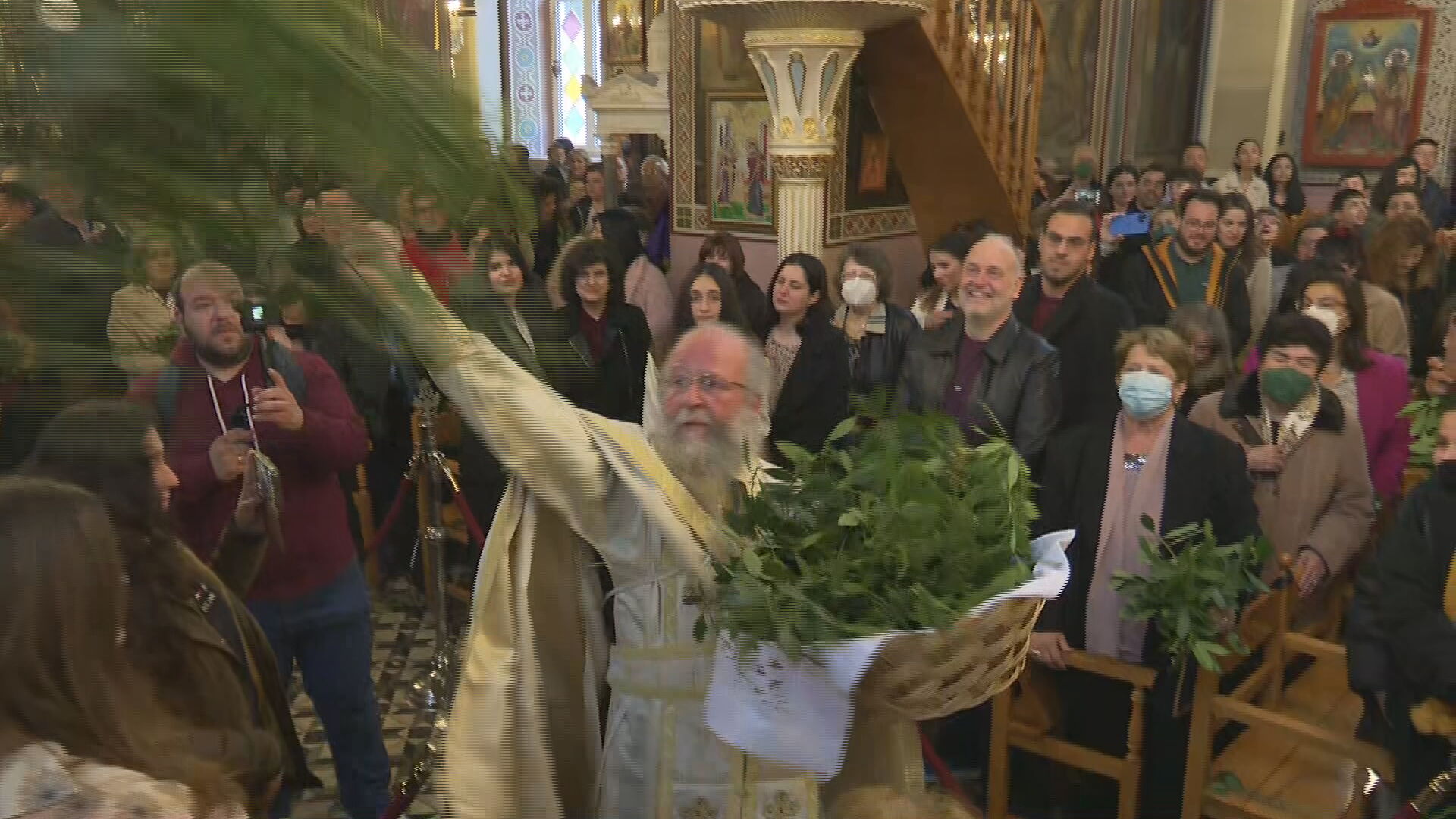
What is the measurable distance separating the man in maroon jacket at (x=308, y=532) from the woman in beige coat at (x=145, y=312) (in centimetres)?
119

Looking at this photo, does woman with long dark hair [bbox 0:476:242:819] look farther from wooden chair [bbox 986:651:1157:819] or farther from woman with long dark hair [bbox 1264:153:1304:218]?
woman with long dark hair [bbox 1264:153:1304:218]

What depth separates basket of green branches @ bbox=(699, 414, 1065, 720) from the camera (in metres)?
1.52

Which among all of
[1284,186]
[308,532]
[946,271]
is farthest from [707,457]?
[1284,186]

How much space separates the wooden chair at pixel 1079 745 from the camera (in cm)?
296

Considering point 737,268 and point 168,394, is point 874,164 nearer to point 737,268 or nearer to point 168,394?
point 737,268

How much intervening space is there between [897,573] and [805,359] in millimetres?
2852

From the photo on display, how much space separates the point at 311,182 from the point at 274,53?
0.23 ft

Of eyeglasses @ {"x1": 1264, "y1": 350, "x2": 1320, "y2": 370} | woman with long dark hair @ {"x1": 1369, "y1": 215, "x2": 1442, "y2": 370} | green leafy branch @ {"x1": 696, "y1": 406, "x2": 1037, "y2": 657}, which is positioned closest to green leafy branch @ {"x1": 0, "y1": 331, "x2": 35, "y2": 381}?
green leafy branch @ {"x1": 696, "y1": 406, "x2": 1037, "y2": 657}

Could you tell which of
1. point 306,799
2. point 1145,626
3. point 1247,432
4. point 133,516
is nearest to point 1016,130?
point 1247,432

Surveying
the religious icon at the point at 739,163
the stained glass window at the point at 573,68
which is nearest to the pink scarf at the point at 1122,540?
the religious icon at the point at 739,163

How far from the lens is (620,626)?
221 cm

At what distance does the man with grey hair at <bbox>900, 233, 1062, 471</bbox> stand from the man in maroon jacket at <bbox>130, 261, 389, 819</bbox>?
1.67 metres

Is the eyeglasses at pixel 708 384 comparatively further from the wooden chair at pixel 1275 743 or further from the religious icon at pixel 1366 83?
the religious icon at pixel 1366 83

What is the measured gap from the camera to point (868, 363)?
14.6 feet
